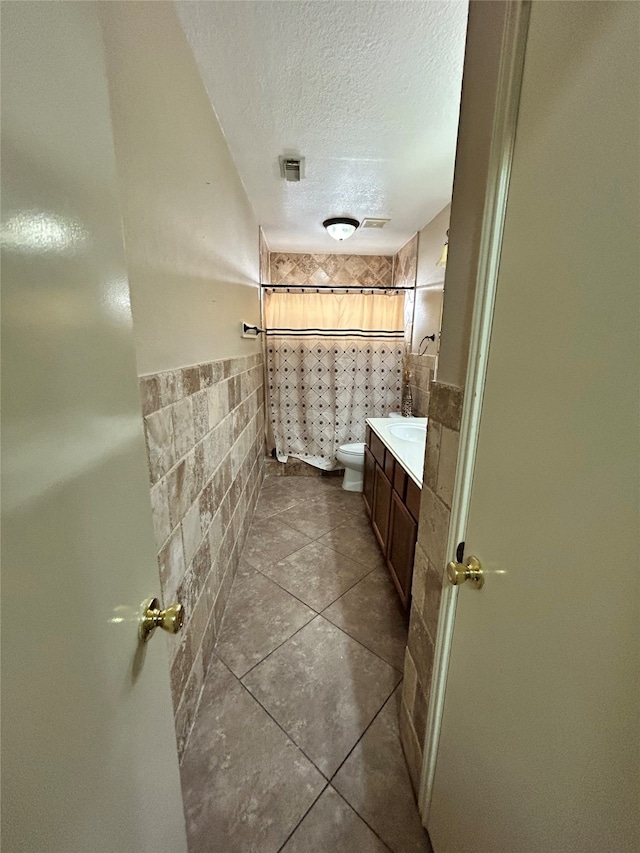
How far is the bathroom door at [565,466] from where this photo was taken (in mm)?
356

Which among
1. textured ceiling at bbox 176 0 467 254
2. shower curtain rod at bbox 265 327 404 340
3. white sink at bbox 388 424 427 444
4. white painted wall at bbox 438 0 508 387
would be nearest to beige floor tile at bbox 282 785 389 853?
white painted wall at bbox 438 0 508 387

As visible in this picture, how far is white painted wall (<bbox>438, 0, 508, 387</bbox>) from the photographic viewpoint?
26.6 inches

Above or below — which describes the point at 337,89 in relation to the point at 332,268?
above

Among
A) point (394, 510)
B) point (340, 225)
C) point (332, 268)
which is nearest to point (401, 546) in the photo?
point (394, 510)

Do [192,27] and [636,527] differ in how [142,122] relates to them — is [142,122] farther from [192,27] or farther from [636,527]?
[636,527]

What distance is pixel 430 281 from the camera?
2637 mm

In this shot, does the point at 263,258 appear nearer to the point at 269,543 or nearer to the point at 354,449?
the point at 354,449

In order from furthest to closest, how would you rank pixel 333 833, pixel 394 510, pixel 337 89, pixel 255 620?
pixel 394 510 < pixel 255 620 < pixel 337 89 < pixel 333 833

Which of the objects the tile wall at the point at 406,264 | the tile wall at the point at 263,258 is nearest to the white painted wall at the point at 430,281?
the tile wall at the point at 406,264

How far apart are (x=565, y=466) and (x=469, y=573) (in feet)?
1.14

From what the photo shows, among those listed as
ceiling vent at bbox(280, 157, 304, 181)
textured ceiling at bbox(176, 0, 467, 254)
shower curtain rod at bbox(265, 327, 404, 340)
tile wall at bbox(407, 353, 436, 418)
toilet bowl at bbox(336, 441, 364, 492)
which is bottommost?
toilet bowl at bbox(336, 441, 364, 492)

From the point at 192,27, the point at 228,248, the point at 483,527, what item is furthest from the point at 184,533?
the point at 192,27

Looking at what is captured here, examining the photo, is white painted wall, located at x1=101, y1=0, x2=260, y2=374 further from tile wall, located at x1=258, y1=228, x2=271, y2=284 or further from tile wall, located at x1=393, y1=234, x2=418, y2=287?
tile wall, located at x1=393, y1=234, x2=418, y2=287

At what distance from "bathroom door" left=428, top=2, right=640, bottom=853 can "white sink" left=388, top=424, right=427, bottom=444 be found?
1700 mm
